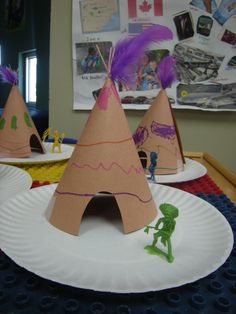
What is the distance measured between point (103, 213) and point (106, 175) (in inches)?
3.0

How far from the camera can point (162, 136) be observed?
0.67 meters

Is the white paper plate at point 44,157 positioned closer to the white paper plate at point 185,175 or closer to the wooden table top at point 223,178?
the white paper plate at point 185,175

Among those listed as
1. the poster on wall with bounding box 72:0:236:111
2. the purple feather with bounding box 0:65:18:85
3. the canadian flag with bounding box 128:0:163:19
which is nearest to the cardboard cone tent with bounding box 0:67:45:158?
the purple feather with bounding box 0:65:18:85

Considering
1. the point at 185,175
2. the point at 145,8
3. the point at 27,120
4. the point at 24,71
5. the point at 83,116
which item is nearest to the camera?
the point at 185,175

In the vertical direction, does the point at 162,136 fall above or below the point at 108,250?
above

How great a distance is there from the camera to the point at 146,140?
0.68 meters

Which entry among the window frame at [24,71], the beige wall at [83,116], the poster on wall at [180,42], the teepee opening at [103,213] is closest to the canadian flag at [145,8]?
the poster on wall at [180,42]

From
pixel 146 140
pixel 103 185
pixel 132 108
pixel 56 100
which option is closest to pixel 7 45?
pixel 56 100

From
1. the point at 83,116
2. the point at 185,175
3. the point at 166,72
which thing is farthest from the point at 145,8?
the point at 185,175

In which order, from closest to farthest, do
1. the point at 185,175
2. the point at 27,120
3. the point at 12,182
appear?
the point at 12,182 < the point at 185,175 < the point at 27,120

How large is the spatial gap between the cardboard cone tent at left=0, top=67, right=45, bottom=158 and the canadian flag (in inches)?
29.0

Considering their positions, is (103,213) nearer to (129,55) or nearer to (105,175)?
(105,175)

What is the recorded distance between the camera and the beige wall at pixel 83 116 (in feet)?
4.28

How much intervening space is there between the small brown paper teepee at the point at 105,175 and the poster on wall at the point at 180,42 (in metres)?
0.86
